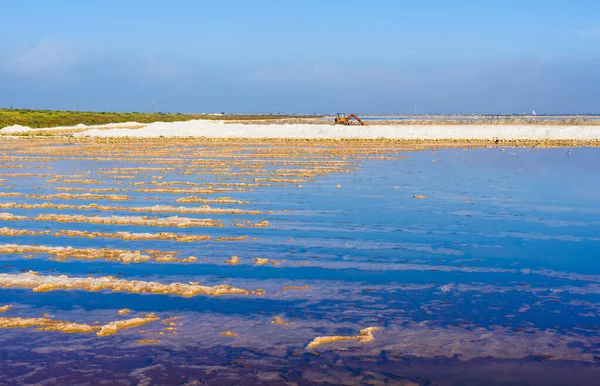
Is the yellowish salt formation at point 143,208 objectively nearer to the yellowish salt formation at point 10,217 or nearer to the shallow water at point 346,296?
the shallow water at point 346,296

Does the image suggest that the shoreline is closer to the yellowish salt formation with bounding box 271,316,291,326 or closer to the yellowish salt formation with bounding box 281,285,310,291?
the yellowish salt formation with bounding box 281,285,310,291

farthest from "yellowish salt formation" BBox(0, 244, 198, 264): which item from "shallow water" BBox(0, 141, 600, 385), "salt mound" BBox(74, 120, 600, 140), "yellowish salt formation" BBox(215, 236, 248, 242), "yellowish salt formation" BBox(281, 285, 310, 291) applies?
"salt mound" BBox(74, 120, 600, 140)

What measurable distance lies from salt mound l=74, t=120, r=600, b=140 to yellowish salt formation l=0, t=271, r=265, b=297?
174 ft

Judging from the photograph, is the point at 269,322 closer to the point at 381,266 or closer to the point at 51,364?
the point at 51,364

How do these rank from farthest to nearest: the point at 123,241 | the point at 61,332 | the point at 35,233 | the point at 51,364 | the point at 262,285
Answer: the point at 35,233 → the point at 123,241 → the point at 262,285 → the point at 61,332 → the point at 51,364

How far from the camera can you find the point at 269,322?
8.41 metres

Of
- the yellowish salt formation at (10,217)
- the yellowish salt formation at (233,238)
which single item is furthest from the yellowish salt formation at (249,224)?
the yellowish salt formation at (10,217)

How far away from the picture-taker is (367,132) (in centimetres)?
6488

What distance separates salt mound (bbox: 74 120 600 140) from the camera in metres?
61.4

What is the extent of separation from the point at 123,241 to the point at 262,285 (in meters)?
4.79

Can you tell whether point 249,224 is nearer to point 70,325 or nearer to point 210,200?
point 210,200

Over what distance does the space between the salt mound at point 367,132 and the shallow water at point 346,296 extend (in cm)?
4217

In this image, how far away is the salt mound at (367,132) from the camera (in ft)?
202

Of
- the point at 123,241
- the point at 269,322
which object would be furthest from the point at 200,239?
the point at 269,322
